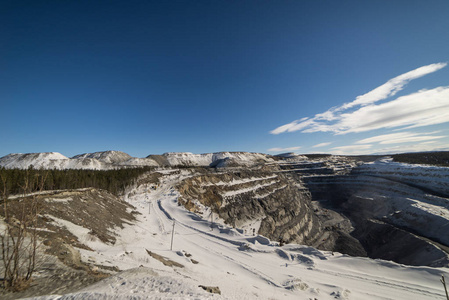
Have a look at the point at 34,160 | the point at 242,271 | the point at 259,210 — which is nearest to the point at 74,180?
the point at 242,271

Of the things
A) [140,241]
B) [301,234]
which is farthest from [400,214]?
[140,241]

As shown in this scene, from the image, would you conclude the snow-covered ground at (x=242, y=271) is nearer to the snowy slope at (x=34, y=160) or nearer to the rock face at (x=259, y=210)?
the rock face at (x=259, y=210)

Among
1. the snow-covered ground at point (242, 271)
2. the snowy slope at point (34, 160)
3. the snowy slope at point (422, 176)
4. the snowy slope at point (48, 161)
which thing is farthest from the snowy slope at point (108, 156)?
the snowy slope at point (422, 176)

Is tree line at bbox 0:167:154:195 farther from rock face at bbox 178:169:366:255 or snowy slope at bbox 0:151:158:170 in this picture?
snowy slope at bbox 0:151:158:170

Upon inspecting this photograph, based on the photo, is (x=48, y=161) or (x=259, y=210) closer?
(x=259, y=210)

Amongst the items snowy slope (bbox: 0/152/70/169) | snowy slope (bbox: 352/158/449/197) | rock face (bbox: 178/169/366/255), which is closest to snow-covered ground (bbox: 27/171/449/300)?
rock face (bbox: 178/169/366/255)

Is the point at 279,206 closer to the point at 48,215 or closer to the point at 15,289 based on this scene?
the point at 48,215

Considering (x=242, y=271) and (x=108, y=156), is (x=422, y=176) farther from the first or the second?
(x=108, y=156)
